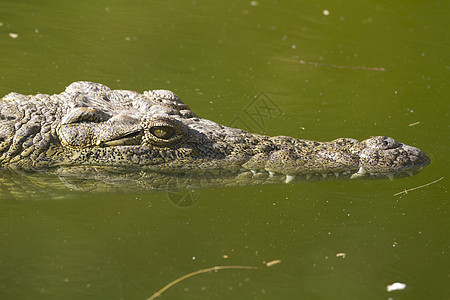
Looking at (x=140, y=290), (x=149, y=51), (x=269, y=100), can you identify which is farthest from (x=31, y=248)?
(x=149, y=51)

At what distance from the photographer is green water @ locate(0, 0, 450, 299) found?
4641 millimetres

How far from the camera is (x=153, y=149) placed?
538 centimetres

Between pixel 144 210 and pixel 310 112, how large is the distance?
3.18m

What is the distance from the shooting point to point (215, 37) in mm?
9859

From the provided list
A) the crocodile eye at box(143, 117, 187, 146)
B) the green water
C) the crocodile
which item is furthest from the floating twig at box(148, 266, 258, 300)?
the crocodile eye at box(143, 117, 187, 146)

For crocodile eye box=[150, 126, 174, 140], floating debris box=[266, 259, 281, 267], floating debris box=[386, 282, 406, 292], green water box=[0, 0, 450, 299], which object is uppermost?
crocodile eye box=[150, 126, 174, 140]

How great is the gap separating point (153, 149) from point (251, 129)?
6.47 feet

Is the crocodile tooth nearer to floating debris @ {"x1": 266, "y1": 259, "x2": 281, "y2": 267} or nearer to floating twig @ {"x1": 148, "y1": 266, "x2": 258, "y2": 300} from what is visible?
floating debris @ {"x1": 266, "y1": 259, "x2": 281, "y2": 267}

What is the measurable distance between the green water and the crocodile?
0.23 metres

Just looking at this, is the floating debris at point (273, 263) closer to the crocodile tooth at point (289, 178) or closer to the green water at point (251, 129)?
the green water at point (251, 129)

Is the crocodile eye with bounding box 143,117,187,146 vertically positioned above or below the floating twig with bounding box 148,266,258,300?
above

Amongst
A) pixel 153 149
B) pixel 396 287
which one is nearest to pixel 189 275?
pixel 153 149

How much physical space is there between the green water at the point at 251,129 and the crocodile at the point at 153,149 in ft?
0.75

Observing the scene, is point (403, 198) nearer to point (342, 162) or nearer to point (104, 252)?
point (342, 162)
